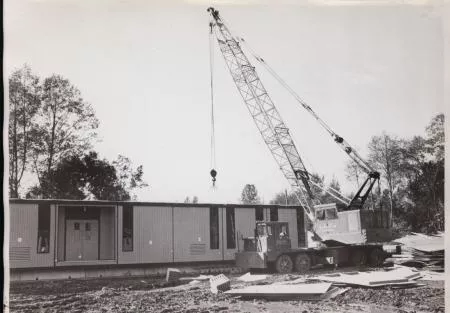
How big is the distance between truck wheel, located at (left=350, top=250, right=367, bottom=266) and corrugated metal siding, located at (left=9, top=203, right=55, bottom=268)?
9.67 metres

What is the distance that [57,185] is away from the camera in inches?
630

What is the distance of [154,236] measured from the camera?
14.3 metres

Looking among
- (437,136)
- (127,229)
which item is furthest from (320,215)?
(127,229)

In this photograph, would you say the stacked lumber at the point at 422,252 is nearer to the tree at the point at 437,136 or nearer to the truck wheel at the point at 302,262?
the tree at the point at 437,136

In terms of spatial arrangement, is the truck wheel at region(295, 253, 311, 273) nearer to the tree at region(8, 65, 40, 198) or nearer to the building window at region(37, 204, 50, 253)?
the building window at region(37, 204, 50, 253)

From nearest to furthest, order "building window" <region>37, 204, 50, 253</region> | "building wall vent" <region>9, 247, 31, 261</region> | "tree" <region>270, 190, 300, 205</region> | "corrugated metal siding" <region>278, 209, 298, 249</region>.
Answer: "building wall vent" <region>9, 247, 31, 261</region> < "building window" <region>37, 204, 50, 253</region> < "corrugated metal siding" <region>278, 209, 298, 249</region> < "tree" <region>270, 190, 300, 205</region>

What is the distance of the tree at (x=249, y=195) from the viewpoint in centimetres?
1327

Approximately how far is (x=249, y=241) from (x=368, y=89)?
6191 mm

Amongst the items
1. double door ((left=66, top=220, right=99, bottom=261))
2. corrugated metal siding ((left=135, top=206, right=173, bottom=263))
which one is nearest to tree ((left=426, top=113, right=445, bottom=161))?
corrugated metal siding ((left=135, top=206, right=173, bottom=263))

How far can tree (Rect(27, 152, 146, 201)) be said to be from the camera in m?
15.0

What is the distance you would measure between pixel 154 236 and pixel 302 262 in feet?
15.9

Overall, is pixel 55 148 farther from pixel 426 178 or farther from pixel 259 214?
pixel 426 178

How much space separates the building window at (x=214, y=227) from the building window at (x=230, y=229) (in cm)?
37

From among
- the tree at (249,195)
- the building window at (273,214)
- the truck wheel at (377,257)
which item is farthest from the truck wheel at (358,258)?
the tree at (249,195)
